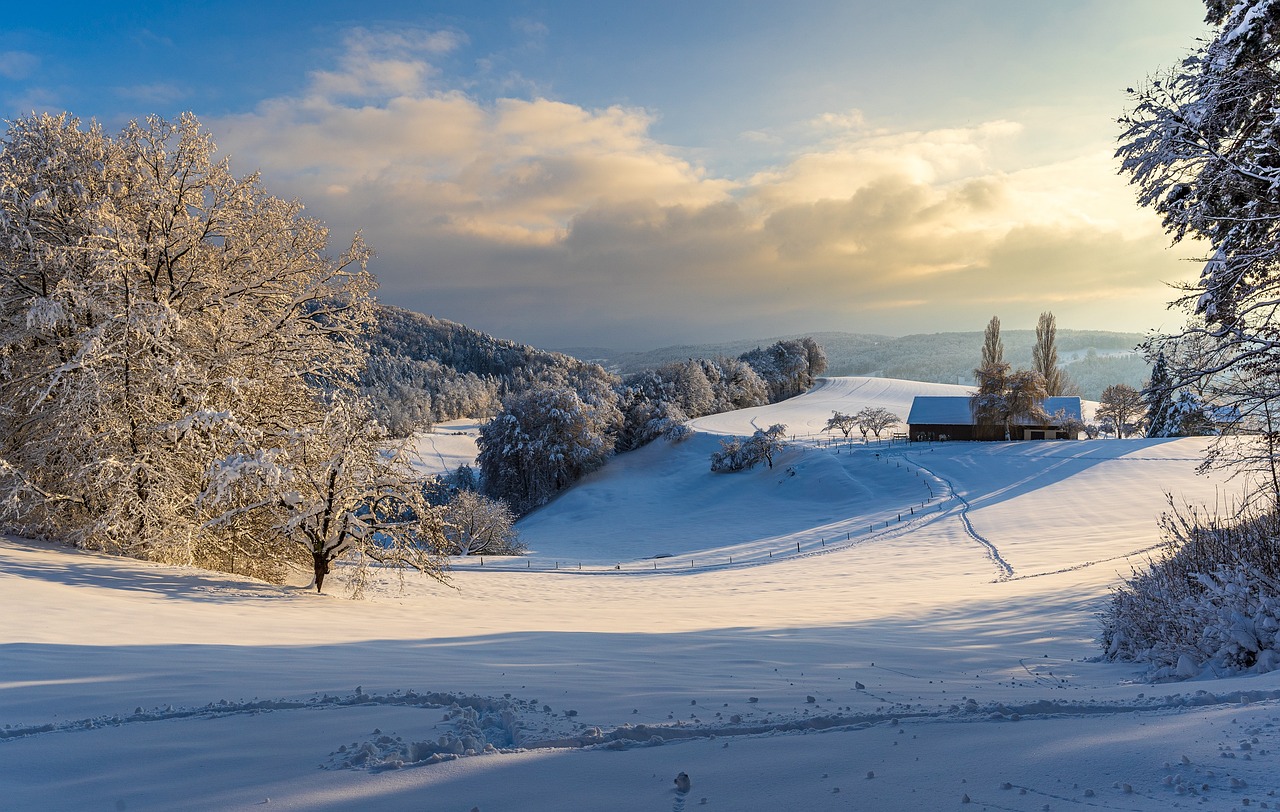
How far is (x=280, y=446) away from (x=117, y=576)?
365 centimetres

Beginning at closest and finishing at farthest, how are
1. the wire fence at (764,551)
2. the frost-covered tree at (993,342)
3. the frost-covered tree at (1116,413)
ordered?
1. the wire fence at (764,551)
2. the frost-covered tree at (1116,413)
3. the frost-covered tree at (993,342)

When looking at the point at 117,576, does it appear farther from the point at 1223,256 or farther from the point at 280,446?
the point at 1223,256

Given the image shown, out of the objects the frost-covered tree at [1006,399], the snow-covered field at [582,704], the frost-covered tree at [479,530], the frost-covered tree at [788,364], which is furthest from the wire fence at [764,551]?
the frost-covered tree at [788,364]

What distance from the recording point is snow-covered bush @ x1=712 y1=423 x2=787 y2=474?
2304 inches

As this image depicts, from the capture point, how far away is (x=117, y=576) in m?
12.4

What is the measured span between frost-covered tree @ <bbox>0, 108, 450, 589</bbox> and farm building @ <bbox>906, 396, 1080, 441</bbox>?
5804 centimetres

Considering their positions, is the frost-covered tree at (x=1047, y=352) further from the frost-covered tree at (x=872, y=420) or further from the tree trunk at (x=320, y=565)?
the tree trunk at (x=320, y=565)

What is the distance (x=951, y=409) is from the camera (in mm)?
64000

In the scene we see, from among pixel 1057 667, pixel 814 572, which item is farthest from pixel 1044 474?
pixel 1057 667

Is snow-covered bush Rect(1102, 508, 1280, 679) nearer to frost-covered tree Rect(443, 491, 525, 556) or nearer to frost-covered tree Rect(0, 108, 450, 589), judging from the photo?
frost-covered tree Rect(0, 108, 450, 589)

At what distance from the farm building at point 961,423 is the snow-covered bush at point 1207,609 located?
5673 centimetres

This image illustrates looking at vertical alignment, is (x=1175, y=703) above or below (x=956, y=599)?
above

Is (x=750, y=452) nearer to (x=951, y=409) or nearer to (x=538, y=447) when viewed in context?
(x=538, y=447)

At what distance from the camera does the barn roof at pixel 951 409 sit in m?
61.7
